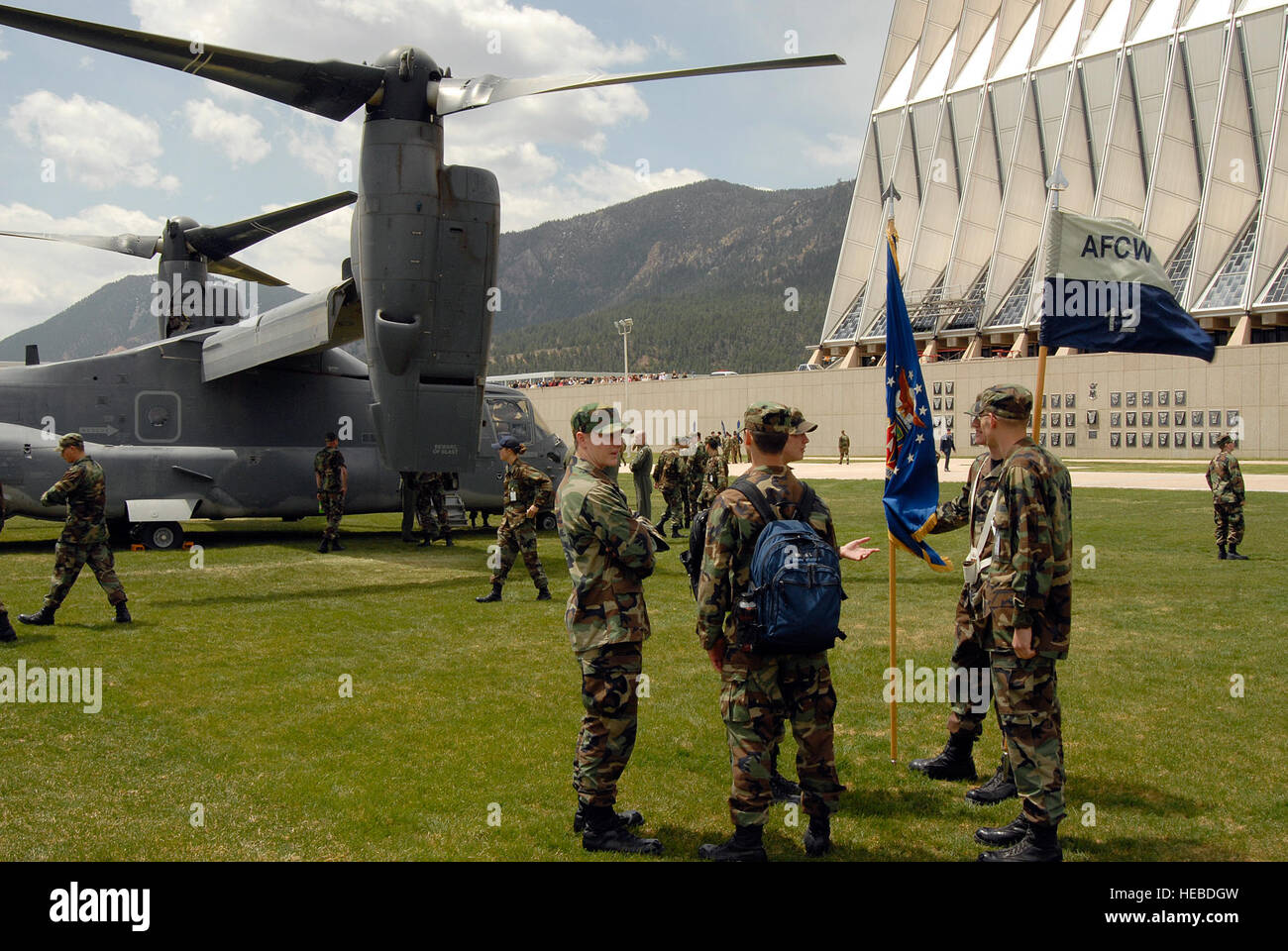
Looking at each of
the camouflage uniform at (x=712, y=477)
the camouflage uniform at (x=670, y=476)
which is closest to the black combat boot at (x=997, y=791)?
the camouflage uniform at (x=712, y=477)

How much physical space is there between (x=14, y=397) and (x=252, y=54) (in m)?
7.95

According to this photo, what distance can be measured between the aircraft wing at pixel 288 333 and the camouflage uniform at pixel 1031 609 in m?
11.6

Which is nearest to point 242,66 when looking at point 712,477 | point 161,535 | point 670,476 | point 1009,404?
point 161,535

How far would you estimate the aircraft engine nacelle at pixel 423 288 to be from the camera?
12727mm

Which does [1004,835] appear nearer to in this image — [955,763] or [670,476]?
[955,763]

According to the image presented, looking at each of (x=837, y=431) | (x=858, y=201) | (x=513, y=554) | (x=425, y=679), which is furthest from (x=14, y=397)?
(x=858, y=201)

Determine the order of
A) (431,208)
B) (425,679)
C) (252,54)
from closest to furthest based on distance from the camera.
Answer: (425,679) → (252,54) → (431,208)

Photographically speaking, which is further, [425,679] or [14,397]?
[14,397]

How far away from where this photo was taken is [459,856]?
4695mm

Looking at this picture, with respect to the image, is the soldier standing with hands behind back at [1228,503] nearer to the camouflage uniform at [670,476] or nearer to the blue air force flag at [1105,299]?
the camouflage uniform at [670,476]

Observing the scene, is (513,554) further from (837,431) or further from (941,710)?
(837,431)

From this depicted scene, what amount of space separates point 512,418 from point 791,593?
15.4m

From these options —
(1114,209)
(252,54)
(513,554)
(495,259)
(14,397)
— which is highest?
(1114,209)

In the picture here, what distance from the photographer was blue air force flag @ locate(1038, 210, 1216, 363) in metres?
6.03
